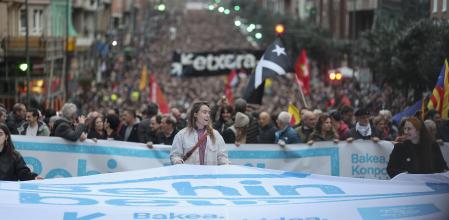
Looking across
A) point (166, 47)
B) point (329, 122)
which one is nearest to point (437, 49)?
point (329, 122)

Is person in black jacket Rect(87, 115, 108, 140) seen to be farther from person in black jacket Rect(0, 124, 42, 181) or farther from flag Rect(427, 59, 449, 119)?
flag Rect(427, 59, 449, 119)

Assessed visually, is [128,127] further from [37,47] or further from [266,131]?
[37,47]

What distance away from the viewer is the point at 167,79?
76812 millimetres

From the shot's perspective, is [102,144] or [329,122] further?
[329,122]

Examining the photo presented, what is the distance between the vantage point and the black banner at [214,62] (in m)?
41.2

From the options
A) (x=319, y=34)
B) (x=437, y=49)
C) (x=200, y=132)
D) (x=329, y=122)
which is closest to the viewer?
(x=200, y=132)

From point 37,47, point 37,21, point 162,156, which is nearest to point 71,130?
point 162,156

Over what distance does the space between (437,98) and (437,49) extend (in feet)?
32.5

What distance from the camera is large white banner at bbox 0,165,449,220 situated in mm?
9492

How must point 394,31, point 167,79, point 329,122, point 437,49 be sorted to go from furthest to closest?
point 167,79 < point 394,31 < point 437,49 < point 329,122

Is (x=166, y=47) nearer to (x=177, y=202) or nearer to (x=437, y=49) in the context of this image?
(x=437, y=49)

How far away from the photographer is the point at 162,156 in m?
13.5

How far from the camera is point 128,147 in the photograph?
531 inches

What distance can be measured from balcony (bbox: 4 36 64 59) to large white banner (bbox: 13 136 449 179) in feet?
89.1
